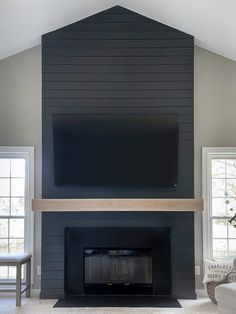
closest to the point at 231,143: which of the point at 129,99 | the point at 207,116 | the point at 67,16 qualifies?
the point at 207,116

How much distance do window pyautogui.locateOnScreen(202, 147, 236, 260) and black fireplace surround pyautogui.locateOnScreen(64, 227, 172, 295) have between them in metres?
0.64

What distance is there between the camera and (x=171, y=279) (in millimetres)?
5734

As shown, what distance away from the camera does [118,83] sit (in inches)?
233

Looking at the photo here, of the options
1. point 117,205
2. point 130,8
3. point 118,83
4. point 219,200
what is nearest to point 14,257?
point 117,205

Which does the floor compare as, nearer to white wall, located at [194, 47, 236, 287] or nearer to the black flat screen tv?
white wall, located at [194, 47, 236, 287]

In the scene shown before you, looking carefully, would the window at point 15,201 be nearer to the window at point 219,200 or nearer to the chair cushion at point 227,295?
the window at point 219,200

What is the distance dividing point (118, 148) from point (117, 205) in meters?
0.73

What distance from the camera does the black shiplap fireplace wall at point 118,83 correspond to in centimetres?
583

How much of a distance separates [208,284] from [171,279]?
0.48 meters

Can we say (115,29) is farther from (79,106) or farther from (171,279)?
(171,279)

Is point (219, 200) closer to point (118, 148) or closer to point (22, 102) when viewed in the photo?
point (118, 148)

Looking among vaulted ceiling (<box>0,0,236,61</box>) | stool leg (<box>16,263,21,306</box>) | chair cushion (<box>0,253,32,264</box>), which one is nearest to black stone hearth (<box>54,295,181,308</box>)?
stool leg (<box>16,263,21,306</box>)

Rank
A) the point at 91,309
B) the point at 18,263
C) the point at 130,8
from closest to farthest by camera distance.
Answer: the point at 91,309 → the point at 18,263 → the point at 130,8

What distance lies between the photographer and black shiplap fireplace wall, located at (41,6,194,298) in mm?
Result: 5828
